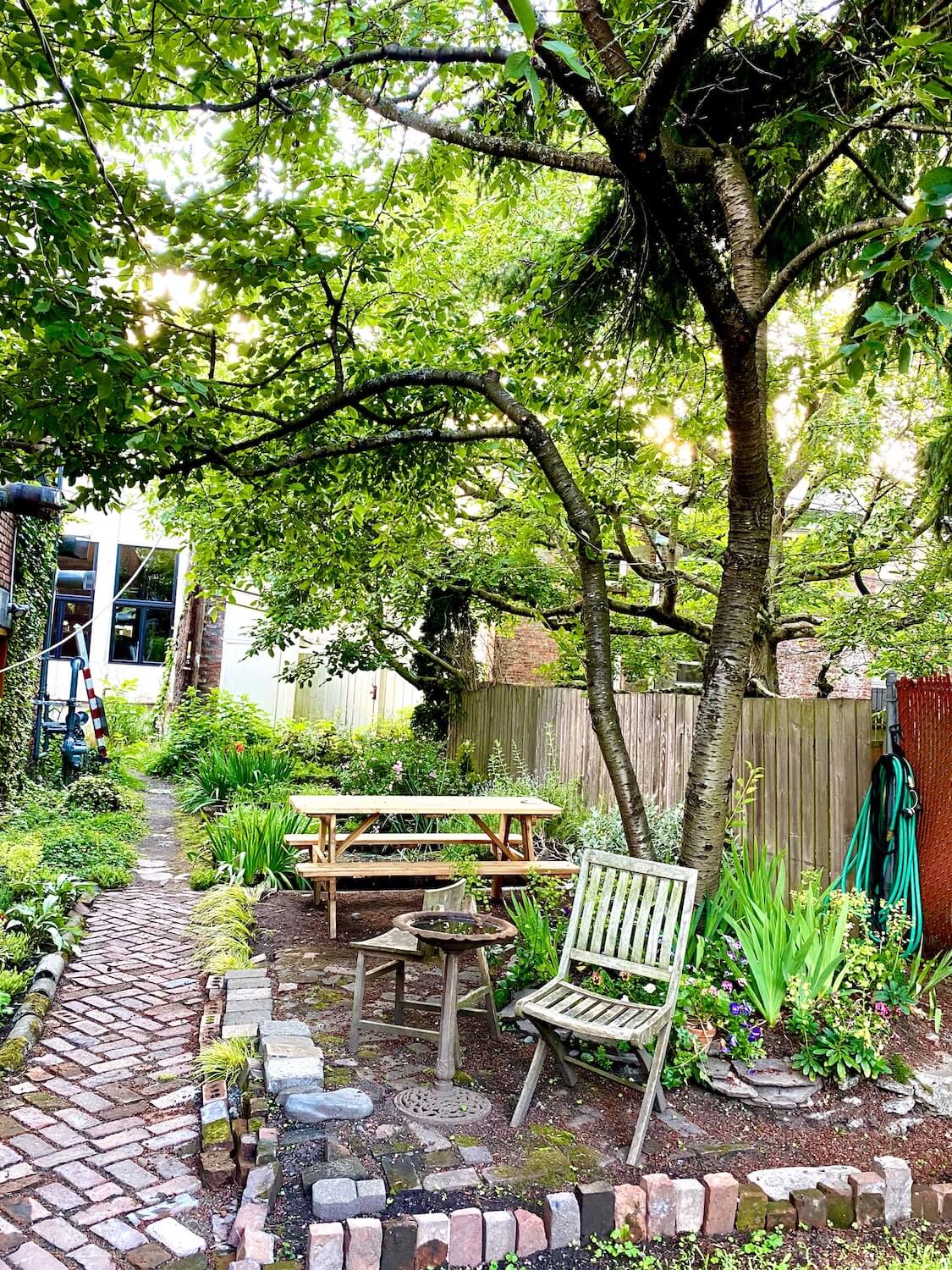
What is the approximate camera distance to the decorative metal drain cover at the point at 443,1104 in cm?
353

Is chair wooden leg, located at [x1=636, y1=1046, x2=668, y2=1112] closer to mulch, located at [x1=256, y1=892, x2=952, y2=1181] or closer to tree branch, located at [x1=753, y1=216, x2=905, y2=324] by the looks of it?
mulch, located at [x1=256, y1=892, x2=952, y2=1181]

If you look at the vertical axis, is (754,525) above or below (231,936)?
above

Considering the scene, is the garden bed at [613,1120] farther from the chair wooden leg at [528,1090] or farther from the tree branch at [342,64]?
the tree branch at [342,64]

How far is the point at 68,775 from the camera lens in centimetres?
1116

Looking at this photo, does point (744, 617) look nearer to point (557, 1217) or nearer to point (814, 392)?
point (557, 1217)

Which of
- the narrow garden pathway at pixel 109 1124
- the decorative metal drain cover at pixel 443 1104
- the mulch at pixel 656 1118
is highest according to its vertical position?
the decorative metal drain cover at pixel 443 1104

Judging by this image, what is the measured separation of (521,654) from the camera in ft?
50.5

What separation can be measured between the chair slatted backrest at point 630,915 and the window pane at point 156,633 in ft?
64.3

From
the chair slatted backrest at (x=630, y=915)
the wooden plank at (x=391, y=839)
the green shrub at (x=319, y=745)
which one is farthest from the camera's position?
the green shrub at (x=319, y=745)

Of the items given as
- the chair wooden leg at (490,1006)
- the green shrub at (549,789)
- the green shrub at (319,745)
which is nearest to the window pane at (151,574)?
the green shrub at (319,745)

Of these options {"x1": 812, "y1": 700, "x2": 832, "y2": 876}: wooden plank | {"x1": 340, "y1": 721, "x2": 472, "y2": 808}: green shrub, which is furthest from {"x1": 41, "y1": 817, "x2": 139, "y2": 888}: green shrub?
{"x1": 812, "y1": 700, "x2": 832, "y2": 876}: wooden plank

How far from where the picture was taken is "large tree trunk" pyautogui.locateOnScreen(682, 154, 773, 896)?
465 centimetres

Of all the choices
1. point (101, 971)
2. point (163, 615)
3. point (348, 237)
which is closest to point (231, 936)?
point (101, 971)

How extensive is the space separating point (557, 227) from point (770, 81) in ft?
12.5
